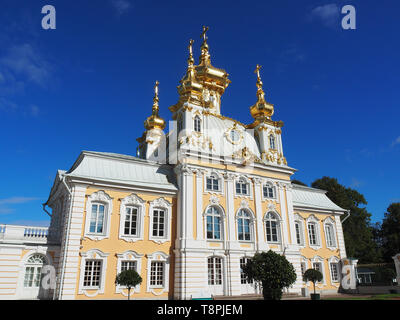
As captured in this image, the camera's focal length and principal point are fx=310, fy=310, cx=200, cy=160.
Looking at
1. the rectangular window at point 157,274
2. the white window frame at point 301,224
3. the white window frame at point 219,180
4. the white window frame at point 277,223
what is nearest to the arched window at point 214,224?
the white window frame at point 219,180

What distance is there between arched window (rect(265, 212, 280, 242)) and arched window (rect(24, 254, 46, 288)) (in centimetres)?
1542

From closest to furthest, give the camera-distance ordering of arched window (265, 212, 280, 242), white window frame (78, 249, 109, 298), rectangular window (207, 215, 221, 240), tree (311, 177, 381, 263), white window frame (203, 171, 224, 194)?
white window frame (78, 249, 109, 298) < rectangular window (207, 215, 221, 240) < white window frame (203, 171, 224, 194) < arched window (265, 212, 280, 242) < tree (311, 177, 381, 263)

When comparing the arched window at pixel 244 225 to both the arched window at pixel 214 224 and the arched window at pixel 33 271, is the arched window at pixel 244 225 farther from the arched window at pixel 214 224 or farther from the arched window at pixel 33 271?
the arched window at pixel 33 271

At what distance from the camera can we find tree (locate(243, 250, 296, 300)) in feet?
48.8

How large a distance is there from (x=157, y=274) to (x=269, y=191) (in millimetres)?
10927

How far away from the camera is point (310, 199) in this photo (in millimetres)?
28531

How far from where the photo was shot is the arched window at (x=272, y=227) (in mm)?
23781

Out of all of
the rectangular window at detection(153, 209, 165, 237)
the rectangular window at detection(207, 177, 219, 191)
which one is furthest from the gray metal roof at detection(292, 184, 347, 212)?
the rectangular window at detection(153, 209, 165, 237)

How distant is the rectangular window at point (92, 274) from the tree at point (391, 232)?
36.8 metres

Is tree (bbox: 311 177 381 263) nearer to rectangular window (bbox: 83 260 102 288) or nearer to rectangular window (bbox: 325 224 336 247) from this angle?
rectangular window (bbox: 325 224 336 247)

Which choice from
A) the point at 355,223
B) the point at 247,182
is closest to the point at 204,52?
the point at 247,182

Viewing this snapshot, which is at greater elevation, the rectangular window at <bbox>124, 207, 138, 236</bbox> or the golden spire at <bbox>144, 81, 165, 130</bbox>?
the golden spire at <bbox>144, 81, 165, 130</bbox>
